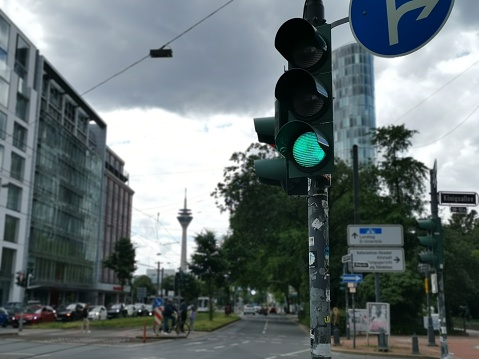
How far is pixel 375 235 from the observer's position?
17.0 meters

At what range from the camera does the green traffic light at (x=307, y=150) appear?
4.33 meters

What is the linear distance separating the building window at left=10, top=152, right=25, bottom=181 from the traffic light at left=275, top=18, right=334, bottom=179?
58764 millimetres

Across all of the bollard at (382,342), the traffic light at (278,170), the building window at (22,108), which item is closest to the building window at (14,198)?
the building window at (22,108)

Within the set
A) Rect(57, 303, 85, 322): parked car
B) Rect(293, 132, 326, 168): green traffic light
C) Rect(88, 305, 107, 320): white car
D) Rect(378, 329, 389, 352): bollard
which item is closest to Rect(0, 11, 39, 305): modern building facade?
Rect(88, 305, 107, 320): white car

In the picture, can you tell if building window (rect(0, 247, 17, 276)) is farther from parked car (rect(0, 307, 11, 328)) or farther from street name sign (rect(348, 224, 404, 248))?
street name sign (rect(348, 224, 404, 248))

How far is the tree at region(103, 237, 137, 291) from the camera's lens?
229 feet

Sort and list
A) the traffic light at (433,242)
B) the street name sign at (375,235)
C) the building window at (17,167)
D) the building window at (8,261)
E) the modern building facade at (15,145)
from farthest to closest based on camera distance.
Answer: the building window at (17,167)
the building window at (8,261)
the modern building facade at (15,145)
the street name sign at (375,235)
the traffic light at (433,242)

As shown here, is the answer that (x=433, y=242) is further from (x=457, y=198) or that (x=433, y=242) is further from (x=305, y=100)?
(x=305, y=100)

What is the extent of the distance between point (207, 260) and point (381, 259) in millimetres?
29925

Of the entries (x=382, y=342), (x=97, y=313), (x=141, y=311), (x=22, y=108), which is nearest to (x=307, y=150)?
(x=382, y=342)

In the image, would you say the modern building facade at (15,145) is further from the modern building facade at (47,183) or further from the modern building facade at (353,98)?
the modern building facade at (353,98)

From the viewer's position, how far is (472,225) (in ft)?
263

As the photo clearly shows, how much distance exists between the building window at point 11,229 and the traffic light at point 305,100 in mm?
58135

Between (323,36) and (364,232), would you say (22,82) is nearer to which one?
(364,232)
